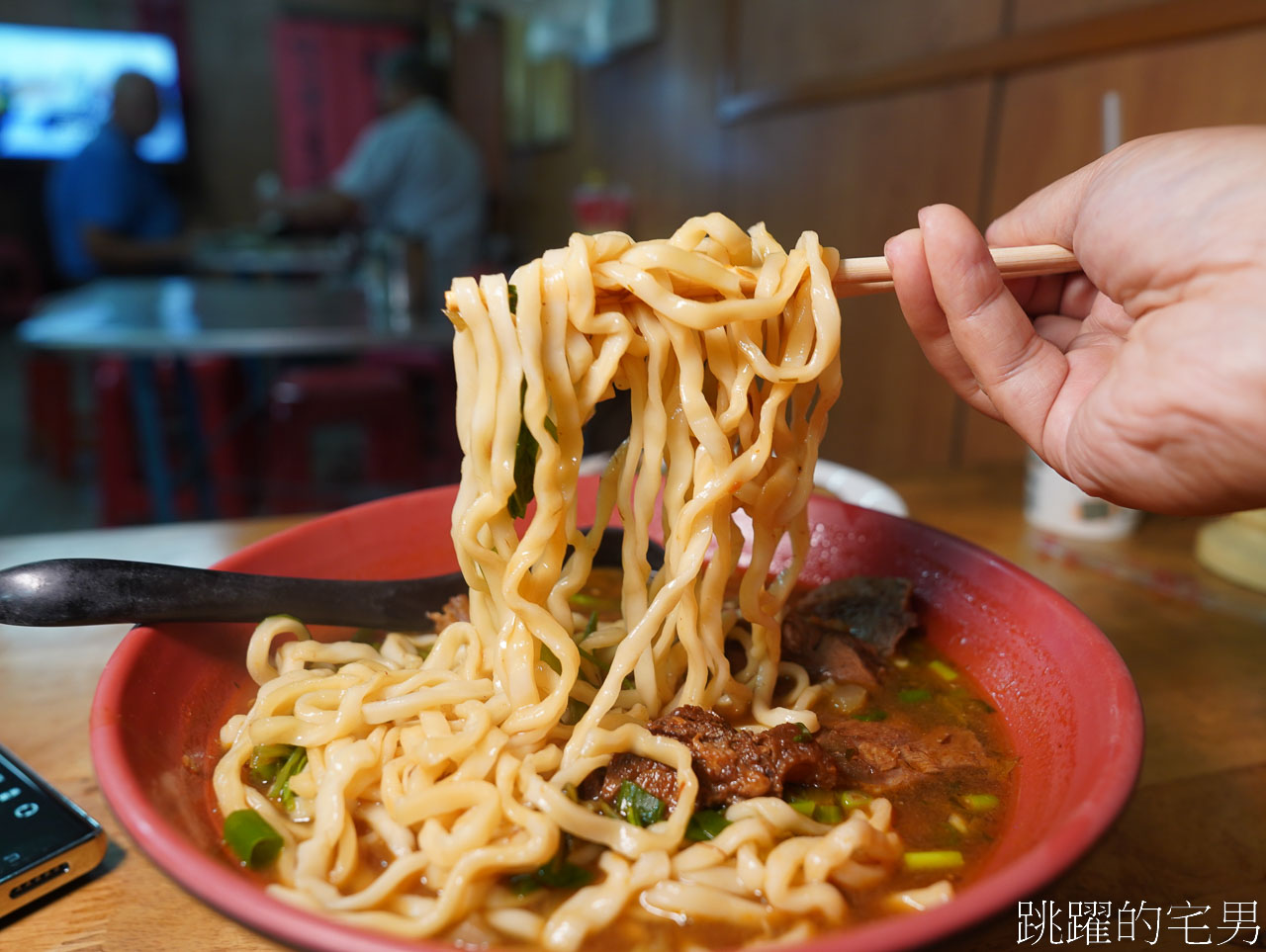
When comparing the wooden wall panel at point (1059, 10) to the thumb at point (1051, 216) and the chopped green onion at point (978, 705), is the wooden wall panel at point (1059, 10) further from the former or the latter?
the chopped green onion at point (978, 705)

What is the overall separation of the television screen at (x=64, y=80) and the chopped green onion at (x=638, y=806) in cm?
1345

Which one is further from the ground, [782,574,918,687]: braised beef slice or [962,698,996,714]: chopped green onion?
[782,574,918,687]: braised beef slice

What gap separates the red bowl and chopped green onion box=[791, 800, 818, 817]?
0.78ft

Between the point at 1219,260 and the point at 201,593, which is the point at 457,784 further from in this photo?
the point at 1219,260

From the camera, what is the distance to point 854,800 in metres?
1.23

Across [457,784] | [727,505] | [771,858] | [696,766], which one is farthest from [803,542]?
[457,784]

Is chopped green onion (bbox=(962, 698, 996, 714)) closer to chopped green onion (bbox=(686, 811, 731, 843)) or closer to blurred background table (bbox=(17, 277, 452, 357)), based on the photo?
chopped green onion (bbox=(686, 811, 731, 843))

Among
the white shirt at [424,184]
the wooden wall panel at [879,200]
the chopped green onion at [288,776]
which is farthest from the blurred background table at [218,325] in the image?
the chopped green onion at [288,776]

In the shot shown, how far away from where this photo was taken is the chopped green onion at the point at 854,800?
1.22 metres

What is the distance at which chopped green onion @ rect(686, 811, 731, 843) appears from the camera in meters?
1.14

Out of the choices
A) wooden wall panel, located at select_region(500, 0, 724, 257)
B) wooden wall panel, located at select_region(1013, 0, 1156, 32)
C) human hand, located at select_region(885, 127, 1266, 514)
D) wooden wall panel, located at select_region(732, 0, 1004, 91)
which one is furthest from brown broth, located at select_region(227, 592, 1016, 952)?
wooden wall panel, located at select_region(500, 0, 724, 257)

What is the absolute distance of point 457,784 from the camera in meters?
1.12

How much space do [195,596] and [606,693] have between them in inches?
24.7

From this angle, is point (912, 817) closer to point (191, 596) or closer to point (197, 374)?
point (191, 596)
